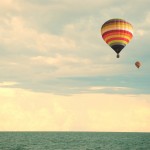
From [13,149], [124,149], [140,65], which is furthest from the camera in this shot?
[124,149]

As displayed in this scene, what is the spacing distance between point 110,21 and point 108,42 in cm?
265

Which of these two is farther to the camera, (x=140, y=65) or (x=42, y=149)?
(x=42, y=149)

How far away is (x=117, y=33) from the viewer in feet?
137

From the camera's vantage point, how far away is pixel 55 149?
3137 inches

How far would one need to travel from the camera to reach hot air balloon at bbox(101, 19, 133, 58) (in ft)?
136

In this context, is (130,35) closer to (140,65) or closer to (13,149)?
(140,65)

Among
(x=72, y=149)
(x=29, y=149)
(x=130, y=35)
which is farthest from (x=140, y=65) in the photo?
(x=29, y=149)

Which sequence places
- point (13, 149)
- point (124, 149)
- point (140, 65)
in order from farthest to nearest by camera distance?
point (124, 149)
point (13, 149)
point (140, 65)

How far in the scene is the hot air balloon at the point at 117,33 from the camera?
41594mm

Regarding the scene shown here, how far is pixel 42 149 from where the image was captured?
8062 centimetres

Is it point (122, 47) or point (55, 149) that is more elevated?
point (122, 47)

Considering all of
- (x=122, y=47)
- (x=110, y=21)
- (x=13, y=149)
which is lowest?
(x=13, y=149)

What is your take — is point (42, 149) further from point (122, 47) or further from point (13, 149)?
point (122, 47)

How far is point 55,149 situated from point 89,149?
319 inches
